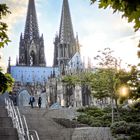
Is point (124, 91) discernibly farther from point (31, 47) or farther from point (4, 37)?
point (31, 47)

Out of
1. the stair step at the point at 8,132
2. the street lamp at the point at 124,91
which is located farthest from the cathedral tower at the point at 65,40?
the stair step at the point at 8,132

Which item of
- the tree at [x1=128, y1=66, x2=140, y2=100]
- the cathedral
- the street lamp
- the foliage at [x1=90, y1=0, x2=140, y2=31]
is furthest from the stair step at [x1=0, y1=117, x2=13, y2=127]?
the cathedral

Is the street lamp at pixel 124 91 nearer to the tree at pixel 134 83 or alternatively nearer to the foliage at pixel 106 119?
the tree at pixel 134 83

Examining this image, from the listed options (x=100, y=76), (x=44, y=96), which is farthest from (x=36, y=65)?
(x=100, y=76)

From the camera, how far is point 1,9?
8.70 m

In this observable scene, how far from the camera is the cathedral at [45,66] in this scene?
83000 mm

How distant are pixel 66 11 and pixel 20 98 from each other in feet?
121

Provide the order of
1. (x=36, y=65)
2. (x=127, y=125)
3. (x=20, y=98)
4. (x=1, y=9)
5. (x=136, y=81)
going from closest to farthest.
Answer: (x=1, y=9) → (x=136, y=81) → (x=127, y=125) → (x=20, y=98) → (x=36, y=65)

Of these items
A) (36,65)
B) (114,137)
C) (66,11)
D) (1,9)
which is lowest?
(114,137)

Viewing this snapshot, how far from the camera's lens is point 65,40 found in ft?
351

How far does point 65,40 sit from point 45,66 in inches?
529

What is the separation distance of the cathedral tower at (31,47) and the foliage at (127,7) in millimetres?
113411

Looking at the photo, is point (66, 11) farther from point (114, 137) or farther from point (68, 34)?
point (114, 137)

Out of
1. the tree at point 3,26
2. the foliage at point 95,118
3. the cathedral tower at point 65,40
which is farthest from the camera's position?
the cathedral tower at point 65,40
